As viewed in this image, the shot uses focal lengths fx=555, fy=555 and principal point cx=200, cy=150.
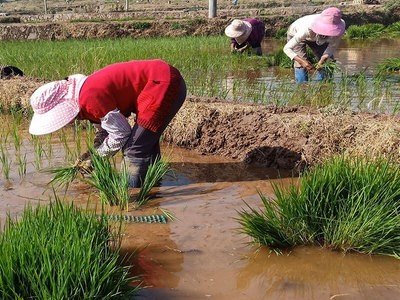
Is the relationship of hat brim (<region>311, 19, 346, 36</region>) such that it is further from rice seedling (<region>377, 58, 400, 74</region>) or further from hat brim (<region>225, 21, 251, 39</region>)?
hat brim (<region>225, 21, 251, 39</region>)

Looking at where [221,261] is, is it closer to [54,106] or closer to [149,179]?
[149,179]

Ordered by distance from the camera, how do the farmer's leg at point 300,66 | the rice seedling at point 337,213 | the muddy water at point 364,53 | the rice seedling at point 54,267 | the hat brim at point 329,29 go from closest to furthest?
the rice seedling at point 54,267 → the rice seedling at point 337,213 → the hat brim at point 329,29 → the farmer's leg at point 300,66 → the muddy water at point 364,53

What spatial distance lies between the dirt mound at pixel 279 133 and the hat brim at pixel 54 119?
1646 millimetres

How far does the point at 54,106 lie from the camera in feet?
11.2

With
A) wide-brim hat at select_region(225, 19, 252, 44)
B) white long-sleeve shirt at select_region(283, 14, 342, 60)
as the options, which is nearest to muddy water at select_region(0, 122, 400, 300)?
white long-sleeve shirt at select_region(283, 14, 342, 60)

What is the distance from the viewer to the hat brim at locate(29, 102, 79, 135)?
329cm

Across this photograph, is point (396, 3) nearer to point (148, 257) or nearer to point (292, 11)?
point (292, 11)

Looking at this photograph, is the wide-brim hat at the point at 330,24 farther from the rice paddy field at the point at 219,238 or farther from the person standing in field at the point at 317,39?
the rice paddy field at the point at 219,238

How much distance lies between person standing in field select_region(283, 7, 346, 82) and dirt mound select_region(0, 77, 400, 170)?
5.19ft

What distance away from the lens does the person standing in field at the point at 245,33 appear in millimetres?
9062

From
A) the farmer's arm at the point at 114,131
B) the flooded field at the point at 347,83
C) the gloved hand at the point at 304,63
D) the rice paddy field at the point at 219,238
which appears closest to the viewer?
the rice paddy field at the point at 219,238

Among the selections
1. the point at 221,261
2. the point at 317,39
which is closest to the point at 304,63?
the point at 317,39

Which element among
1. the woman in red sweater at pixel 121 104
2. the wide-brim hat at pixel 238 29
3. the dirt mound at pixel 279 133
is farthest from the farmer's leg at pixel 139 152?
the wide-brim hat at pixel 238 29

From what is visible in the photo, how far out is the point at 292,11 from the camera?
20.9 metres
